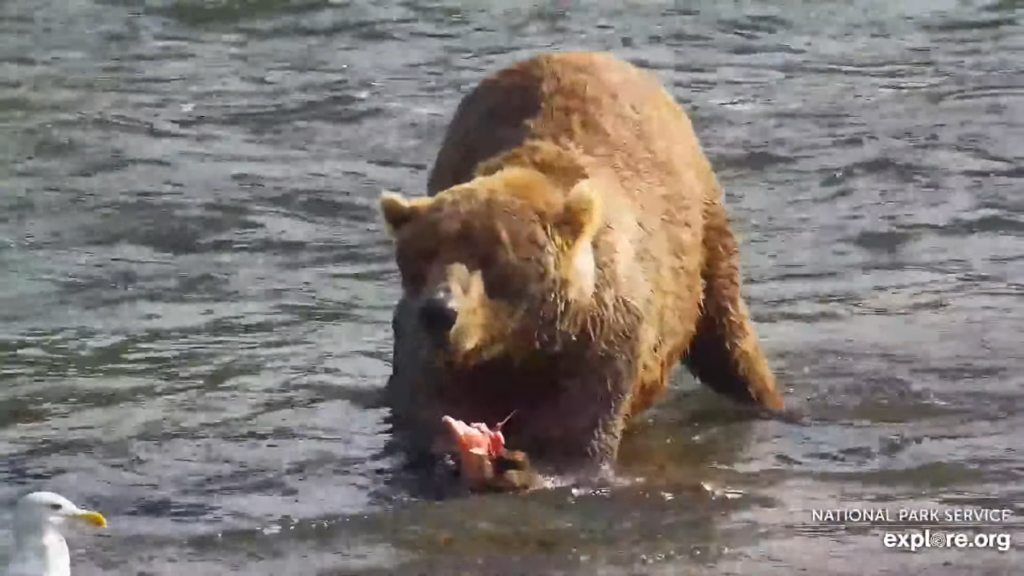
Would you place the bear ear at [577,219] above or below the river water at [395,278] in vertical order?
above

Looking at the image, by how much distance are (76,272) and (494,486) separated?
3.88 meters

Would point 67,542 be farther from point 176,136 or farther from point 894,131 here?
point 894,131

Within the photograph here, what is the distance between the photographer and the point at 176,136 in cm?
1275

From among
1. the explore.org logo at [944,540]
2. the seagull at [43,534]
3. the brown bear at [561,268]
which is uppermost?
the brown bear at [561,268]

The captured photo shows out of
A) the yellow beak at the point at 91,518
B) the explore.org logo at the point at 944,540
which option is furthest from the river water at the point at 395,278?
the yellow beak at the point at 91,518

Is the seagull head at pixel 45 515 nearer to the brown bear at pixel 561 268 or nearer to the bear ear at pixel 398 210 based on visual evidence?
the brown bear at pixel 561 268

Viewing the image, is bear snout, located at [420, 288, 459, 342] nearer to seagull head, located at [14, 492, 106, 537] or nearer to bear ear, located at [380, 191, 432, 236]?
bear ear, located at [380, 191, 432, 236]

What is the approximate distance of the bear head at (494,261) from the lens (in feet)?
21.1

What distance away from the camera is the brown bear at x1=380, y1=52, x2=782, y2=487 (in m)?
6.57

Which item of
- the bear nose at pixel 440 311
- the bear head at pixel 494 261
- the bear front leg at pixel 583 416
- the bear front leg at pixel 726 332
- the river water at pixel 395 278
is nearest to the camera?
the bear nose at pixel 440 311

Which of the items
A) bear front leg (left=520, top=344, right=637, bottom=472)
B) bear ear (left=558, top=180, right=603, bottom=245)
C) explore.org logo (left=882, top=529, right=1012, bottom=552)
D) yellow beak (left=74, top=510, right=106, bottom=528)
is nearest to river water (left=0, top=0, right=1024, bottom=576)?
explore.org logo (left=882, top=529, right=1012, bottom=552)

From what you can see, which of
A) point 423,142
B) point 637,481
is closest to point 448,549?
point 637,481

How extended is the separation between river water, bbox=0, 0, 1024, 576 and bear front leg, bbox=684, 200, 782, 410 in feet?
0.53

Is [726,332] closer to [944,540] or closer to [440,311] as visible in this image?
[944,540]
